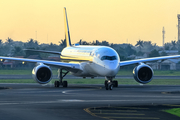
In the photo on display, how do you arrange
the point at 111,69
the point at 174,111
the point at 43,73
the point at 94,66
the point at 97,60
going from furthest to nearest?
the point at 43,73 → the point at 94,66 → the point at 97,60 → the point at 111,69 → the point at 174,111

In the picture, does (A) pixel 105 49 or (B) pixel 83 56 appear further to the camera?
(B) pixel 83 56

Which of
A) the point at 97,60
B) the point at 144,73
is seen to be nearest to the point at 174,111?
the point at 97,60

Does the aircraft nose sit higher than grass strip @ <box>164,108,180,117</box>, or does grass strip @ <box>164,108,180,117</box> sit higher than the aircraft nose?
the aircraft nose

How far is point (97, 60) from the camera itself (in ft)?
137

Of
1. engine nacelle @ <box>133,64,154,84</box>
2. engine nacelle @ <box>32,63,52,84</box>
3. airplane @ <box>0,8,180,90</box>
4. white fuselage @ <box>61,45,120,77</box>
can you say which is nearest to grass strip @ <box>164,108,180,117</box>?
airplane @ <box>0,8,180,90</box>

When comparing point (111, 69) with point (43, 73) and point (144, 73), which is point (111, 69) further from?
point (43, 73)

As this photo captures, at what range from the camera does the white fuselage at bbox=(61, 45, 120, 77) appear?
3997 cm

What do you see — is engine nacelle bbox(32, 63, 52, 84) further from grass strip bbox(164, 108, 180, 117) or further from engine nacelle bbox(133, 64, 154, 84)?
grass strip bbox(164, 108, 180, 117)

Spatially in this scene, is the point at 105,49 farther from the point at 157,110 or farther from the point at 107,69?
the point at 157,110

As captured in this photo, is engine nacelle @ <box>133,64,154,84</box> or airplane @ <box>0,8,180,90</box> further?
engine nacelle @ <box>133,64,154,84</box>

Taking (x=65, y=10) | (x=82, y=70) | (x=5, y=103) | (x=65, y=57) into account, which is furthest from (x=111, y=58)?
(x=65, y=10)

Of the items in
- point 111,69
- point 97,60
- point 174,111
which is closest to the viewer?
point 174,111

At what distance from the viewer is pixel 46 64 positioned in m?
45.2

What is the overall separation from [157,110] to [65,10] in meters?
40.5
